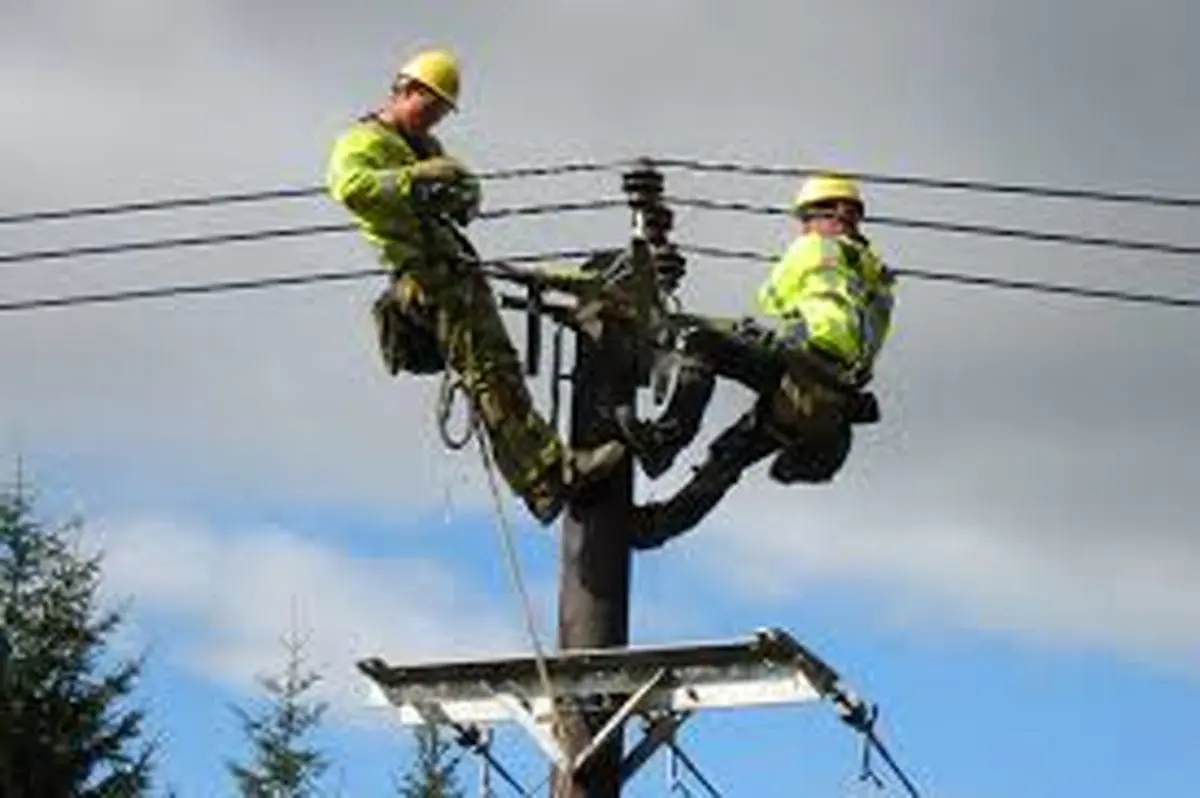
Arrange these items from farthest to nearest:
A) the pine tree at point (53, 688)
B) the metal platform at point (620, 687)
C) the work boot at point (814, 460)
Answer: the pine tree at point (53, 688), the work boot at point (814, 460), the metal platform at point (620, 687)

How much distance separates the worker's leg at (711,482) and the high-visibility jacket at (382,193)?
1148 mm

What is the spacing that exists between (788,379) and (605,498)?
0.82 metres

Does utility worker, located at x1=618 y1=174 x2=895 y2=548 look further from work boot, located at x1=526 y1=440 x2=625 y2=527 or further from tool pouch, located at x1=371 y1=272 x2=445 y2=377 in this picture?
tool pouch, located at x1=371 y1=272 x2=445 y2=377

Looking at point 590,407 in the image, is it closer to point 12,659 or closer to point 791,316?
point 791,316

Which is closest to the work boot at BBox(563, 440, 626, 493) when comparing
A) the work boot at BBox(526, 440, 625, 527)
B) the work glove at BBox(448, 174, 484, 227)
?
the work boot at BBox(526, 440, 625, 527)

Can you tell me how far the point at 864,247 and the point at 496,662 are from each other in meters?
2.30

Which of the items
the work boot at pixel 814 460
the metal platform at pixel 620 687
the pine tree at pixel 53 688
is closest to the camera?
the metal platform at pixel 620 687

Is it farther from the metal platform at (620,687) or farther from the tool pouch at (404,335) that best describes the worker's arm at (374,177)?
the metal platform at (620,687)

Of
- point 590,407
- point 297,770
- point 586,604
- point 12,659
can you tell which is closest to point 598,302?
point 590,407

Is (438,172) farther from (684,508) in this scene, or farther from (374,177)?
(684,508)

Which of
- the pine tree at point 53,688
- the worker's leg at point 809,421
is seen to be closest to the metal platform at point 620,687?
the worker's leg at point 809,421

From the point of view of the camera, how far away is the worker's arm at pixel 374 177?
10.2 metres

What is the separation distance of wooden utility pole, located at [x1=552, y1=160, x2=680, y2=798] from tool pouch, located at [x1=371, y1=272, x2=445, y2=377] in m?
0.51

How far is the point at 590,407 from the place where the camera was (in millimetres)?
10430
